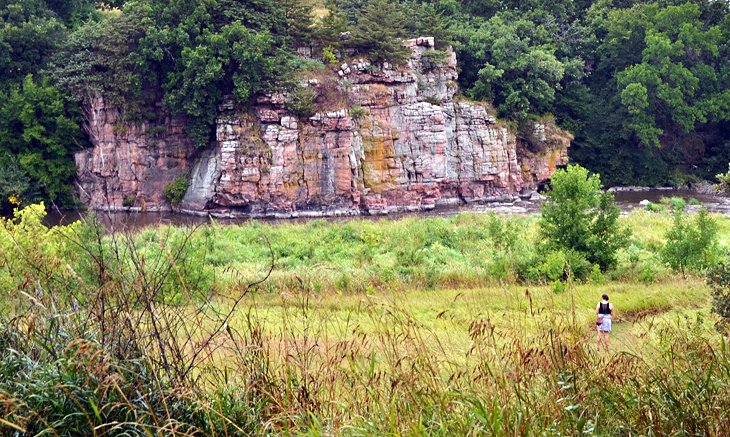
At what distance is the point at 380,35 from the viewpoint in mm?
37594

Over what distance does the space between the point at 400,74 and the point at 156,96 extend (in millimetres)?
13825

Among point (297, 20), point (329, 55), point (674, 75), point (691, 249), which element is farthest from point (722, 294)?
point (674, 75)

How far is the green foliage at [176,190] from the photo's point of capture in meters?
36.7

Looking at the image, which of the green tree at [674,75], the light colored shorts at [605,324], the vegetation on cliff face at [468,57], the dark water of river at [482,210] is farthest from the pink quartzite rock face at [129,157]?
the light colored shorts at [605,324]

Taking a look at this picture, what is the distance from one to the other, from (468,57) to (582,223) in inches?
1120

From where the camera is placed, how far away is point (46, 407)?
12.7 feet

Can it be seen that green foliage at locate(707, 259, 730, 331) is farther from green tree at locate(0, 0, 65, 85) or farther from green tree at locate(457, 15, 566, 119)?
green tree at locate(0, 0, 65, 85)

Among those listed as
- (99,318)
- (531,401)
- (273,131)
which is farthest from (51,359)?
(273,131)

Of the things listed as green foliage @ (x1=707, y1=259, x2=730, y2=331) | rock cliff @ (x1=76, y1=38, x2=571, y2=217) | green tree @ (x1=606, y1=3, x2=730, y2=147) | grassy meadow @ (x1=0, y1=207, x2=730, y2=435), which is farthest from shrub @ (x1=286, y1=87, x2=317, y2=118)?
grassy meadow @ (x1=0, y1=207, x2=730, y2=435)

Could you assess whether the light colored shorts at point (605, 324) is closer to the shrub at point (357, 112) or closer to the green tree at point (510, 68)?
the shrub at point (357, 112)

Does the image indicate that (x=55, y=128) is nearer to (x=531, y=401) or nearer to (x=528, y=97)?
(x=528, y=97)

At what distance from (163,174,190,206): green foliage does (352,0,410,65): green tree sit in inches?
485

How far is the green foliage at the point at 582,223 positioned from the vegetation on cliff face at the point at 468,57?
21.1 metres

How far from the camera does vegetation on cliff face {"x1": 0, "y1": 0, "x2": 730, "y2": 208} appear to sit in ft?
116
